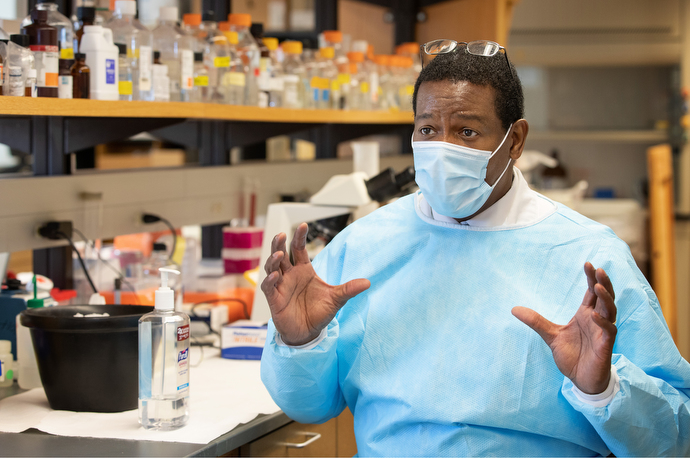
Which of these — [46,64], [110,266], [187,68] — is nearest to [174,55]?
[187,68]

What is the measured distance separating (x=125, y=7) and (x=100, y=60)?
0.28 meters

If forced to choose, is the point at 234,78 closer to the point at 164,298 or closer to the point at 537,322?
the point at 164,298

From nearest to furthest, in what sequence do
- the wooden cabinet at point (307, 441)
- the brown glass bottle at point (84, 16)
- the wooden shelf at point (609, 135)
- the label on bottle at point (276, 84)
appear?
1. the wooden cabinet at point (307, 441)
2. the brown glass bottle at point (84, 16)
3. the label on bottle at point (276, 84)
4. the wooden shelf at point (609, 135)

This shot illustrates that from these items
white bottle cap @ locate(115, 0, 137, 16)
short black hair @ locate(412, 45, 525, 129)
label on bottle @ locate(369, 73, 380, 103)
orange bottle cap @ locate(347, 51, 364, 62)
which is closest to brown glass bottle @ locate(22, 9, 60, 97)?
white bottle cap @ locate(115, 0, 137, 16)

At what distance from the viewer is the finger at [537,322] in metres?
1.20

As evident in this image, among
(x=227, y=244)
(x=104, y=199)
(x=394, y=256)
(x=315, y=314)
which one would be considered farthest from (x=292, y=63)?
(x=315, y=314)

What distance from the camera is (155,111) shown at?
1.89 metres

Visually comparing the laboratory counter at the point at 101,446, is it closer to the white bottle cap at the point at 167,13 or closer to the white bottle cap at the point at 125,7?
the white bottle cap at the point at 125,7

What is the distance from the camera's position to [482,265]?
1385 mm

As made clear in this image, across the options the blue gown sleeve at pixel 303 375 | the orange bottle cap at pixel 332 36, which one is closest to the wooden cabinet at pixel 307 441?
the blue gown sleeve at pixel 303 375

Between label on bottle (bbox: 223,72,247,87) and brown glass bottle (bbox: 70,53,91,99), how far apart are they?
64 cm

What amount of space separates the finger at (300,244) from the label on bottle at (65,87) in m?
0.73

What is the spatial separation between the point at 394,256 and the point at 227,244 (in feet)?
4.06

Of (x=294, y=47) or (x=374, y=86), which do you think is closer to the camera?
(x=294, y=47)
